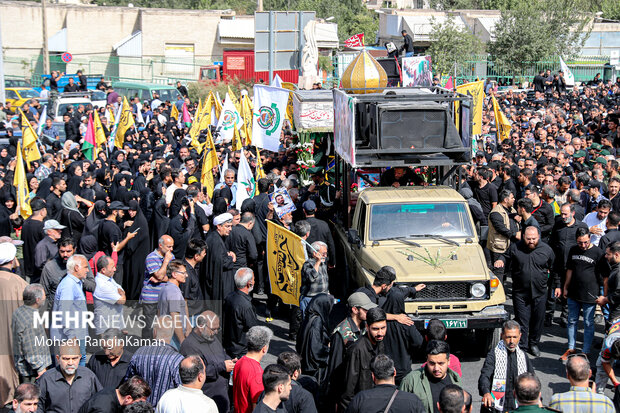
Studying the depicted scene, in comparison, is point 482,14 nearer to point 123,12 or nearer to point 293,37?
point 123,12

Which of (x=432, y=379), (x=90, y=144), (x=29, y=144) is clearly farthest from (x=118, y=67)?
(x=432, y=379)

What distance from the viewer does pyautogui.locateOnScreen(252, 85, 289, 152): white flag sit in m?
17.0

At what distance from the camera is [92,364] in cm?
708

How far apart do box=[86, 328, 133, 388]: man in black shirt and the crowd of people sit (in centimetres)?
1

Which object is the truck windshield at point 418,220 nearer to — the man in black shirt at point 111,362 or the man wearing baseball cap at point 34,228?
the man in black shirt at point 111,362

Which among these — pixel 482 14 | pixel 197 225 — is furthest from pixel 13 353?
pixel 482 14

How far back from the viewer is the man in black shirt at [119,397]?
6.11 m

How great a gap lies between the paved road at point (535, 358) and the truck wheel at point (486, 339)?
0.09 metres

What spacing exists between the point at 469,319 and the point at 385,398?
13.0 ft

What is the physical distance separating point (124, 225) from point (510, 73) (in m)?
32.5

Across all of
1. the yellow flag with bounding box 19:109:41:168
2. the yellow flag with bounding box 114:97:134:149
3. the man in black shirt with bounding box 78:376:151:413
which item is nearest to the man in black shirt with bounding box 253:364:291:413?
the man in black shirt with bounding box 78:376:151:413

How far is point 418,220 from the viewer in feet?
35.2

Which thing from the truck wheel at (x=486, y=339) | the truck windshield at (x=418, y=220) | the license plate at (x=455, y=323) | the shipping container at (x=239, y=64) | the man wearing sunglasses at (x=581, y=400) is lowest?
the truck wheel at (x=486, y=339)

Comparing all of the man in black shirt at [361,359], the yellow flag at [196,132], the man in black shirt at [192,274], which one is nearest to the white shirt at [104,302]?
the man in black shirt at [192,274]
